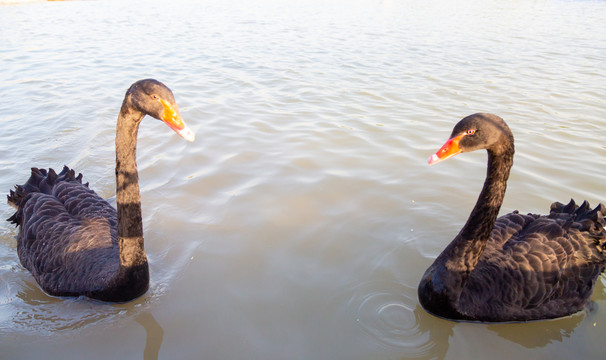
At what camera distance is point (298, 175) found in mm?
5980

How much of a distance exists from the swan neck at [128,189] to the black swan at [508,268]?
2.34 meters

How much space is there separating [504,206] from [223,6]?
69.7 feet

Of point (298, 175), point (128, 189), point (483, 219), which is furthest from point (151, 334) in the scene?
point (298, 175)

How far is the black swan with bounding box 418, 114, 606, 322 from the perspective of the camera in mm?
3500

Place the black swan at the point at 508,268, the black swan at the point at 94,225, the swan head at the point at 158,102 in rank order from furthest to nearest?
the black swan at the point at 508,268, the black swan at the point at 94,225, the swan head at the point at 158,102

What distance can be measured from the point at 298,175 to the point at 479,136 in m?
3.04

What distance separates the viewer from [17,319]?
143 inches

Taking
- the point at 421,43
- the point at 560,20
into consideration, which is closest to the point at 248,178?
the point at 421,43

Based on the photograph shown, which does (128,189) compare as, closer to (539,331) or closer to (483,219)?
(483,219)

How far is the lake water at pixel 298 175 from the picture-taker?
3.54 meters

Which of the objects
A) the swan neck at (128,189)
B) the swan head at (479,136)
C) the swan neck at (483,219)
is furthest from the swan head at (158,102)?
the swan neck at (483,219)

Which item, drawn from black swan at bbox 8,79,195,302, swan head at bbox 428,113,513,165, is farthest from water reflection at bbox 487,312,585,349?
black swan at bbox 8,79,195,302

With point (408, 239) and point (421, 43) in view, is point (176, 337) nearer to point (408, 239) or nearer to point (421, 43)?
point (408, 239)

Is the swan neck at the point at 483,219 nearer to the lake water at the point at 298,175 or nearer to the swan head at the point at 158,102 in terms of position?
the lake water at the point at 298,175
